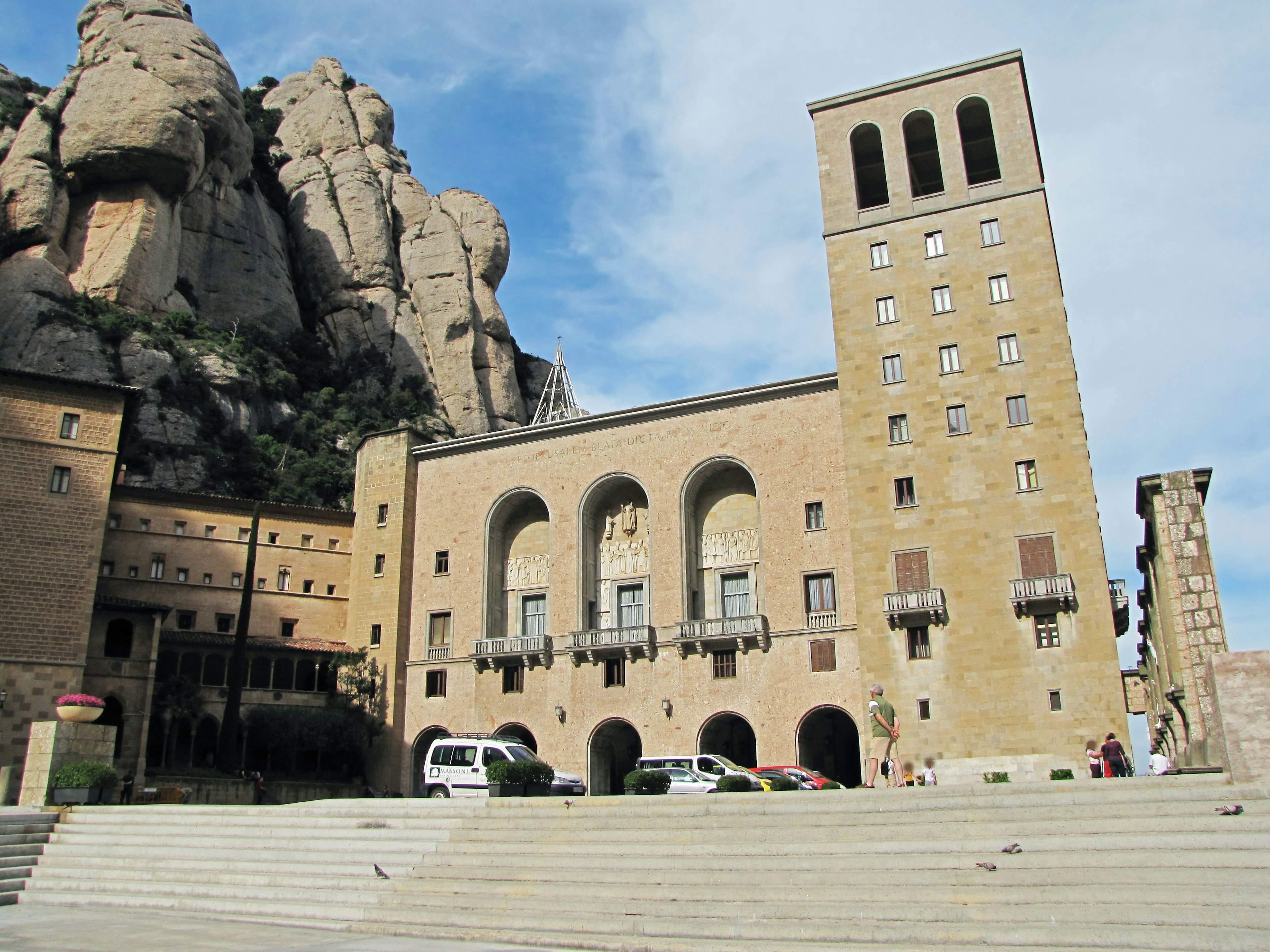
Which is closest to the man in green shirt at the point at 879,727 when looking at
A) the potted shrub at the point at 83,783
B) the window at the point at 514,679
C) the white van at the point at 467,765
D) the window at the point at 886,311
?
the white van at the point at 467,765

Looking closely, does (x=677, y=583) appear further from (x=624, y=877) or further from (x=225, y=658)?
(x=624, y=877)

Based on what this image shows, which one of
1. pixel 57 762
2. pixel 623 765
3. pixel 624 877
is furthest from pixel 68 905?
pixel 623 765

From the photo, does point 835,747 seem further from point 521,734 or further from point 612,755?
point 521,734

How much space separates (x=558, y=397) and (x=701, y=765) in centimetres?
6532

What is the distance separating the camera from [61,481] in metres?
34.1

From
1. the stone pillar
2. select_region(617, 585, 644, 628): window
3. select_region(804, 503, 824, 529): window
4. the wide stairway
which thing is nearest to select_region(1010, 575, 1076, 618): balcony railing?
select_region(804, 503, 824, 529): window

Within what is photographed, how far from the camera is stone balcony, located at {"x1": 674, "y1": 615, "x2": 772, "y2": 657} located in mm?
32906

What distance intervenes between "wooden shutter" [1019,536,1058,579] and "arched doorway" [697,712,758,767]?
1035 cm

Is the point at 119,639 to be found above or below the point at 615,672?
above

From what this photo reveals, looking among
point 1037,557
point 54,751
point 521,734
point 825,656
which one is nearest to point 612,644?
point 521,734

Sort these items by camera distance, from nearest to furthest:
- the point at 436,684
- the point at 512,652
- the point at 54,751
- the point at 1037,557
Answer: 1. the point at 54,751
2. the point at 1037,557
3. the point at 512,652
4. the point at 436,684

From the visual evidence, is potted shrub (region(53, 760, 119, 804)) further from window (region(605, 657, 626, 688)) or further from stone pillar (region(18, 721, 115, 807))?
window (region(605, 657, 626, 688))

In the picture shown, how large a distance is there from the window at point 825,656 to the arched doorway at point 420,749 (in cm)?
1434

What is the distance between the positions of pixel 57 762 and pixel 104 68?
56.2m
